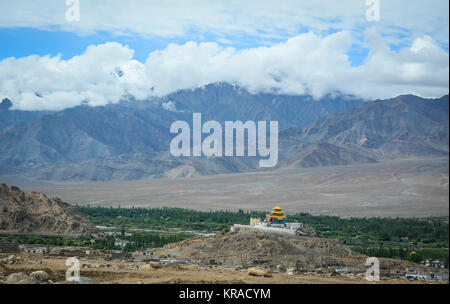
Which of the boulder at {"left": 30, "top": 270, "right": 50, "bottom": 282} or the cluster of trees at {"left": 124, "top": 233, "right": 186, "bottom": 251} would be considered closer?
the boulder at {"left": 30, "top": 270, "right": 50, "bottom": 282}

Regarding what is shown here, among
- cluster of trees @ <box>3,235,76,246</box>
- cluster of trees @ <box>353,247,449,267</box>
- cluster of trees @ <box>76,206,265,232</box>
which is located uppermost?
cluster of trees @ <box>76,206,265,232</box>

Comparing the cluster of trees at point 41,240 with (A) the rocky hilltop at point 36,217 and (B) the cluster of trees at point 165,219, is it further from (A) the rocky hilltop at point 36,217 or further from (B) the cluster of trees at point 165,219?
(B) the cluster of trees at point 165,219

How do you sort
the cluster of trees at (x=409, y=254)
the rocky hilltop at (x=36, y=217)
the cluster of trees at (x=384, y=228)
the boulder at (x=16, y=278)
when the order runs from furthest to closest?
the cluster of trees at (x=384, y=228) < the rocky hilltop at (x=36, y=217) < the cluster of trees at (x=409, y=254) < the boulder at (x=16, y=278)

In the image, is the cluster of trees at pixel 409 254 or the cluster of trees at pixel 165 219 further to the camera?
the cluster of trees at pixel 165 219

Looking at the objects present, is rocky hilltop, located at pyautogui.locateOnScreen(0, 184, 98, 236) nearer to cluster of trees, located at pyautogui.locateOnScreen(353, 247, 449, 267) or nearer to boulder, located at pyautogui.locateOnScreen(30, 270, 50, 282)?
cluster of trees, located at pyautogui.locateOnScreen(353, 247, 449, 267)

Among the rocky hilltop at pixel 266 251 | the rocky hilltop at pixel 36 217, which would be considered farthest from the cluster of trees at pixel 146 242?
the rocky hilltop at pixel 36 217

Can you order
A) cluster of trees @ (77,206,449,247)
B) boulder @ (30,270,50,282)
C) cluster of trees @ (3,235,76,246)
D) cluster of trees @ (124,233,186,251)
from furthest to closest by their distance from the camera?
cluster of trees @ (77,206,449,247), cluster of trees @ (124,233,186,251), cluster of trees @ (3,235,76,246), boulder @ (30,270,50,282)

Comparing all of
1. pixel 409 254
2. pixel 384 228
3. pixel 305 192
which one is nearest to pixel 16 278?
pixel 409 254

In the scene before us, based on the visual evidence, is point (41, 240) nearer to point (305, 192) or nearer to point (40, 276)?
point (40, 276)

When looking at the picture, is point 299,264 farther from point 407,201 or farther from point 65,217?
point 407,201

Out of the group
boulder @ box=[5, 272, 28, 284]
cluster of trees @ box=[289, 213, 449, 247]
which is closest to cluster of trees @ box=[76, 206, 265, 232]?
cluster of trees @ box=[289, 213, 449, 247]
